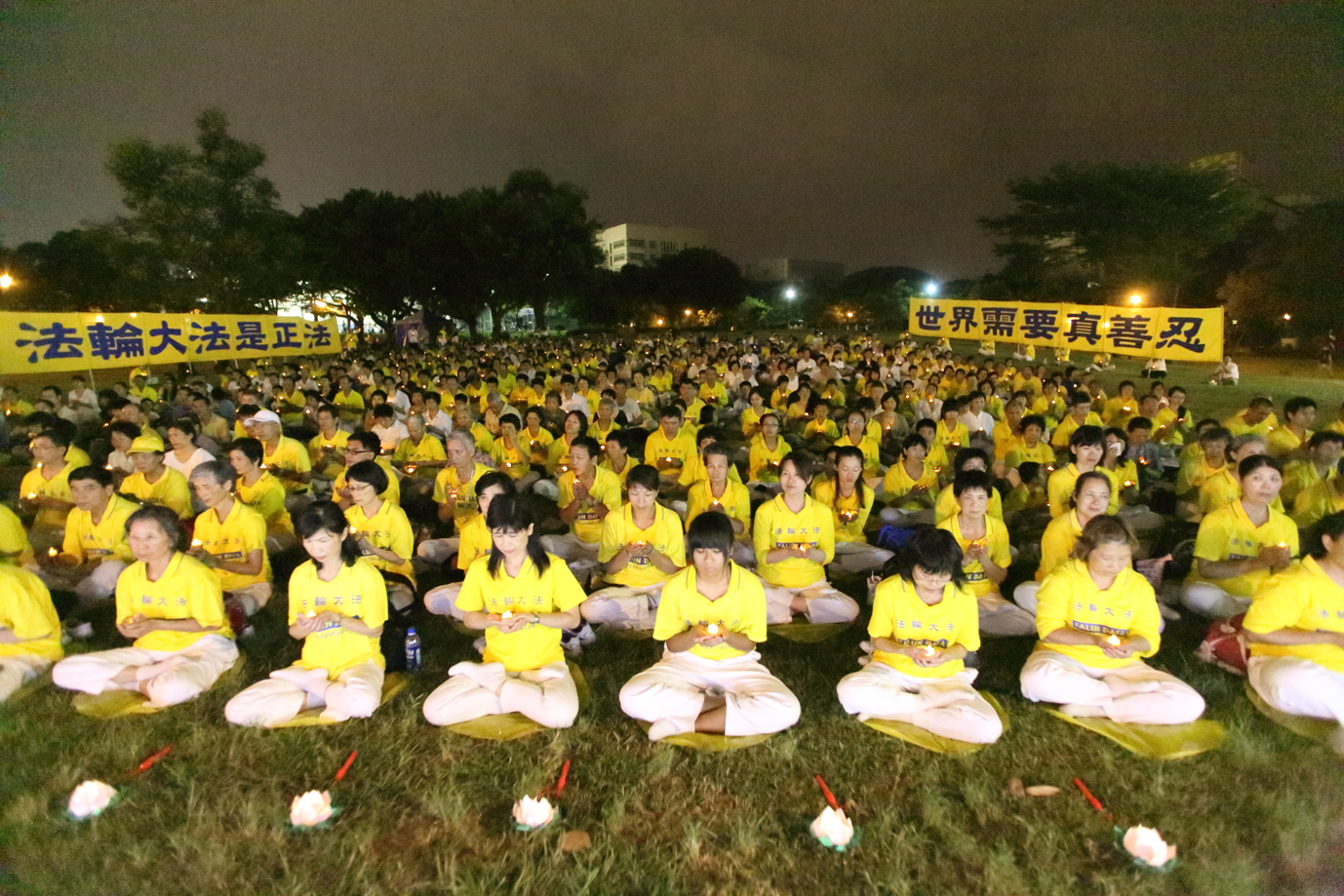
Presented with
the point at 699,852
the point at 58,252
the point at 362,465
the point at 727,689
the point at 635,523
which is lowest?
the point at 699,852

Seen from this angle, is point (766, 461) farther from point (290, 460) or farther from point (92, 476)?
point (92, 476)

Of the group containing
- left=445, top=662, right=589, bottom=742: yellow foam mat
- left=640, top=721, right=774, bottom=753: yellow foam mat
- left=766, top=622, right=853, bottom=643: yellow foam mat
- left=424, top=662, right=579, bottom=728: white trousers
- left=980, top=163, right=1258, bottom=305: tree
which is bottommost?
left=640, top=721, right=774, bottom=753: yellow foam mat

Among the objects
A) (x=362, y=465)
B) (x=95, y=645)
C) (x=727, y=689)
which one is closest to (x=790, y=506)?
(x=727, y=689)

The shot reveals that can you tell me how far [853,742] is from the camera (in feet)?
12.7

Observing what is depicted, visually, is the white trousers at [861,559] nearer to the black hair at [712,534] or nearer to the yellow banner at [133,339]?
the black hair at [712,534]

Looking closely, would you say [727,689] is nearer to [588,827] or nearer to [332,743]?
[588,827]

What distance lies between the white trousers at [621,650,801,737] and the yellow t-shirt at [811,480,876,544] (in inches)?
103

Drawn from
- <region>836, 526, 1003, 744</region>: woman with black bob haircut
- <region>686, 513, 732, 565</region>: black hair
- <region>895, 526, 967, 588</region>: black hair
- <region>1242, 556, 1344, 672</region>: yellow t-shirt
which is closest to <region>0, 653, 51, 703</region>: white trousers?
<region>686, 513, 732, 565</region>: black hair

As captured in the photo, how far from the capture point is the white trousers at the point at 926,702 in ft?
12.4

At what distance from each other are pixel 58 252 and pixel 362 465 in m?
44.7

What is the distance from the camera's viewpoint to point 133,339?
52.1 ft

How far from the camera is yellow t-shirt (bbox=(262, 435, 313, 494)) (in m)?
7.61

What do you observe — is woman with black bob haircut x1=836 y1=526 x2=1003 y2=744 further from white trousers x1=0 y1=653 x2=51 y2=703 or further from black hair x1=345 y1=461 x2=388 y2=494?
white trousers x1=0 y1=653 x2=51 y2=703

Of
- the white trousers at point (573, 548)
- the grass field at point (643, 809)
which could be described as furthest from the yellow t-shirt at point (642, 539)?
the grass field at point (643, 809)
